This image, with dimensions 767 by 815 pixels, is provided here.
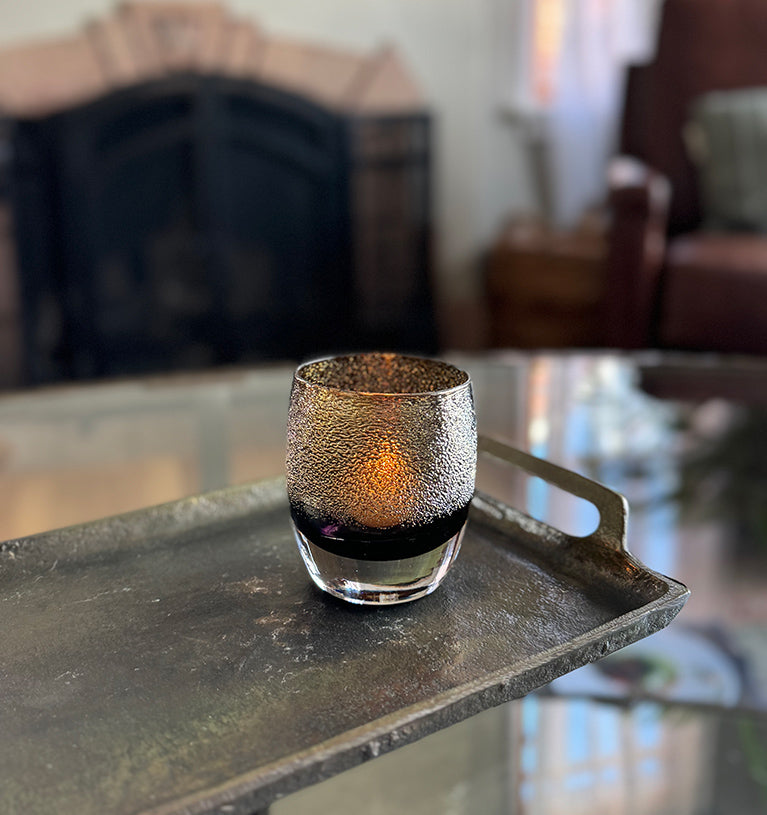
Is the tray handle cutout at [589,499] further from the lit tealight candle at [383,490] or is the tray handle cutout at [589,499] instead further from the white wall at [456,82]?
the white wall at [456,82]

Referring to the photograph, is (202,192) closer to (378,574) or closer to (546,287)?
(546,287)

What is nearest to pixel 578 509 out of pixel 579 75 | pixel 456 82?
pixel 456 82

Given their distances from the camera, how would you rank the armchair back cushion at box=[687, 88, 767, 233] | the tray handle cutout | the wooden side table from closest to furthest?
1. the tray handle cutout
2. the armchair back cushion at box=[687, 88, 767, 233]
3. the wooden side table

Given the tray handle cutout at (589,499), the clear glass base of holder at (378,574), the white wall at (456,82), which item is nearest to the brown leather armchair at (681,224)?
the white wall at (456,82)

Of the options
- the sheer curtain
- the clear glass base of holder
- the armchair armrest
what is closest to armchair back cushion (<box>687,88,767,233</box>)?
the armchair armrest

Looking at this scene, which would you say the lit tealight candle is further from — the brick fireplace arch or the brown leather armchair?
the brick fireplace arch

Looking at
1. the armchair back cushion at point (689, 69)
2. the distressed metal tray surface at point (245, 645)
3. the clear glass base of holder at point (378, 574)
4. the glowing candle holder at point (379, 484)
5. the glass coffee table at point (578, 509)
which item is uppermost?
the armchair back cushion at point (689, 69)

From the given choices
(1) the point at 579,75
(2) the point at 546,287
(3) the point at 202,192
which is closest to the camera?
(3) the point at 202,192
